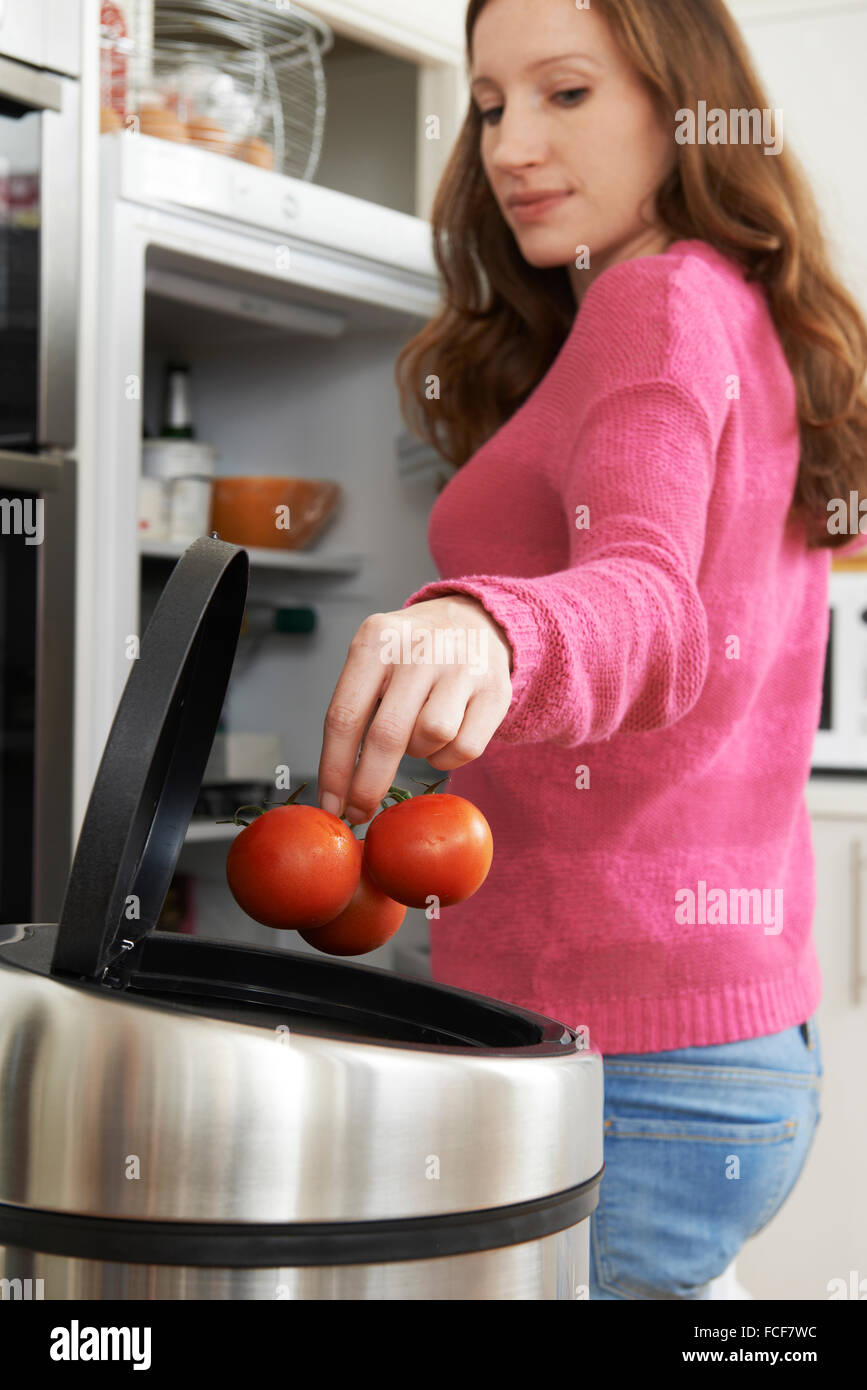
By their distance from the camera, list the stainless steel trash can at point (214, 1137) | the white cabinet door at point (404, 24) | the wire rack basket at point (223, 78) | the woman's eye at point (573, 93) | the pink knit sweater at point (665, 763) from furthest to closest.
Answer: the white cabinet door at point (404, 24) → the wire rack basket at point (223, 78) → the woman's eye at point (573, 93) → the pink knit sweater at point (665, 763) → the stainless steel trash can at point (214, 1137)

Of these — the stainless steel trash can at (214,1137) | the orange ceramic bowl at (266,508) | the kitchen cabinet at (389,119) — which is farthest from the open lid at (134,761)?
the kitchen cabinet at (389,119)

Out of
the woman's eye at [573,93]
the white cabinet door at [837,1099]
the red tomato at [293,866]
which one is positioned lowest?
the white cabinet door at [837,1099]

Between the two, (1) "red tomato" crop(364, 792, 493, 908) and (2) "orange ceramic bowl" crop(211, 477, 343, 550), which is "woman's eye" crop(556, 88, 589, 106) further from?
(2) "orange ceramic bowl" crop(211, 477, 343, 550)

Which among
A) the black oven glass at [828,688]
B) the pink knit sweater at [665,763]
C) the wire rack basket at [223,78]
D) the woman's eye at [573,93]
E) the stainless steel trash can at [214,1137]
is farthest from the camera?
the black oven glass at [828,688]

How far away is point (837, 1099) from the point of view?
1696 millimetres

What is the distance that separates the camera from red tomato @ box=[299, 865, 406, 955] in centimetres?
55

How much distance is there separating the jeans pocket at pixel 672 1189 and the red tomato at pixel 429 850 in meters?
0.39

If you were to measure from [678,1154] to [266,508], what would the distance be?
1136mm

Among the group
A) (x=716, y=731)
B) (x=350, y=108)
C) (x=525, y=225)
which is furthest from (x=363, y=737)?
(x=350, y=108)

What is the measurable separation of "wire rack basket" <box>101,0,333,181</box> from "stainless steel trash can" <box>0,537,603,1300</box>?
1226mm

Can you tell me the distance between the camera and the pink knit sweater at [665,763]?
0.81 meters

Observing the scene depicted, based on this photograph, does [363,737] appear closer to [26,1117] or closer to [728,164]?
[26,1117]

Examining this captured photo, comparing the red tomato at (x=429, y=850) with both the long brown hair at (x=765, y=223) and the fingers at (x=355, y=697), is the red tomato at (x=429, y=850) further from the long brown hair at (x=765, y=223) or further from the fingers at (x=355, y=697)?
the long brown hair at (x=765, y=223)
